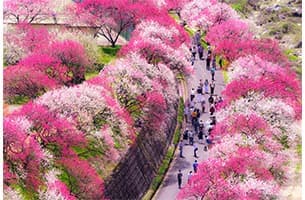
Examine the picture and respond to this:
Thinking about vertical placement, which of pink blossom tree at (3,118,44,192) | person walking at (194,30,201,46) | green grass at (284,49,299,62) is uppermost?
pink blossom tree at (3,118,44,192)

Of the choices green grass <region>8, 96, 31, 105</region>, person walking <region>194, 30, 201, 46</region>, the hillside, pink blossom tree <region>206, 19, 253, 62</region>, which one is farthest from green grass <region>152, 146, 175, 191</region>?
the hillside

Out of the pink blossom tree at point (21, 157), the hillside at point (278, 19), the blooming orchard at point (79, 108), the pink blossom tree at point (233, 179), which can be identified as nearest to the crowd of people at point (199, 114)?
the blooming orchard at point (79, 108)

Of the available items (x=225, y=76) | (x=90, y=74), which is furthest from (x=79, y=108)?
(x=225, y=76)

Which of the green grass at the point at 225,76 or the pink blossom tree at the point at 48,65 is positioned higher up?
the pink blossom tree at the point at 48,65

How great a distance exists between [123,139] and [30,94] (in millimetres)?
7280

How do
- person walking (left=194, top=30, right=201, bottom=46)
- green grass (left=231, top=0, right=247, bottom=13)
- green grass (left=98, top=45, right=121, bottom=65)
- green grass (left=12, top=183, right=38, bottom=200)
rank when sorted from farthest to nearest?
1. green grass (left=231, top=0, right=247, bottom=13)
2. person walking (left=194, top=30, right=201, bottom=46)
3. green grass (left=98, top=45, right=121, bottom=65)
4. green grass (left=12, top=183, right=38, bottom=200)

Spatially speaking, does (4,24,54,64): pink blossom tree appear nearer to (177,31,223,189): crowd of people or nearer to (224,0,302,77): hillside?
(177,31,223,189): crowd of people

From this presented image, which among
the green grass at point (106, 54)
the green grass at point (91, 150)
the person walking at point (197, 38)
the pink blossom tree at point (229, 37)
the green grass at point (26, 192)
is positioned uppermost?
the green grass at point (26, 192)

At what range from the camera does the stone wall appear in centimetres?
3916

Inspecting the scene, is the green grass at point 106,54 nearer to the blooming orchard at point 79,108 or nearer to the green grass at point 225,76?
the blooming orchard at point 79,108

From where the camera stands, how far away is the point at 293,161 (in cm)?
4384

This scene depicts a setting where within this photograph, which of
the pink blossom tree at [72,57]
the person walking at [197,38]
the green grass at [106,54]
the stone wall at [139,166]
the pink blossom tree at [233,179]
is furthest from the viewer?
the person walking at [197,38]

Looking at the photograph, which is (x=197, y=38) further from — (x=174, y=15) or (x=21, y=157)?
(x=21, y=157)

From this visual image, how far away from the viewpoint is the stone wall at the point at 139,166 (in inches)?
1542
